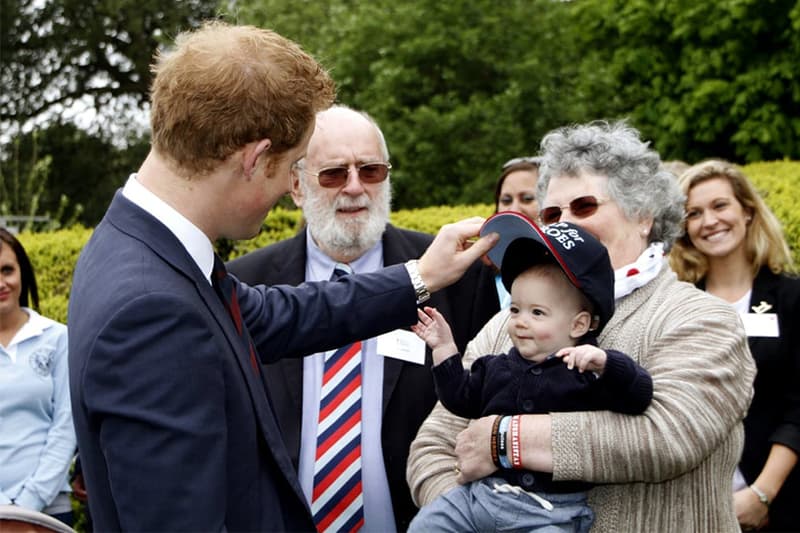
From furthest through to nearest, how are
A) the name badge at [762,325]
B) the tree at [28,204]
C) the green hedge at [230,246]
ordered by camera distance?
the tree at [28,204], the green hedge at [230,246], the name badge at [762,325]

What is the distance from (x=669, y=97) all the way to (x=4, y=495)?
1231cm

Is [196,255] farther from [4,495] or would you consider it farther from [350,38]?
[350,38]

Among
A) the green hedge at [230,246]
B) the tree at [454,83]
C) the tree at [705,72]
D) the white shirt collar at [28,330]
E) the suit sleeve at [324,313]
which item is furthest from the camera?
the tree at [454,83]

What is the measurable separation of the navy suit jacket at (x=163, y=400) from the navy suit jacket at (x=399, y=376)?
4.57ft

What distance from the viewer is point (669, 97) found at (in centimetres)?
1477

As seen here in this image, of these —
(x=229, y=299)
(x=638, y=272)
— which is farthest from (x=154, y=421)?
(x=638, y=272)

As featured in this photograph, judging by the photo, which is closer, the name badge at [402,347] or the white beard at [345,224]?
the name badge at [402,347]

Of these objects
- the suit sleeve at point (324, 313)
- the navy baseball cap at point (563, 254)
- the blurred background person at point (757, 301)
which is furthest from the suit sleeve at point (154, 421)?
the blurred background person at point (757, 301)

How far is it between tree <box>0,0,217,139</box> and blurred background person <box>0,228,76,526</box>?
86.4ft

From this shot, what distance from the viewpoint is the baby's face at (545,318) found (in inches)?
112

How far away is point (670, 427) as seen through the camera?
269 centimetres

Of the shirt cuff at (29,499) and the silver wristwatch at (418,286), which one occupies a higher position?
the silver wristwatch at (418,286)

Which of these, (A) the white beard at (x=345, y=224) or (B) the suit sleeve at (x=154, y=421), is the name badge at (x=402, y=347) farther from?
(B) the suit sleeve at (x=154, y=421)

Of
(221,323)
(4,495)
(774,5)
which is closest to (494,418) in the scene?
(221,323)
